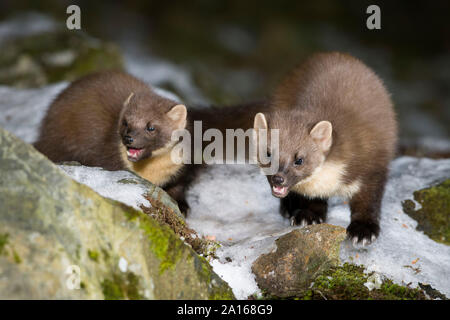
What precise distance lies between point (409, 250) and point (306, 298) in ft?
4.16

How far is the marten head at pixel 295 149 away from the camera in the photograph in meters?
3.83

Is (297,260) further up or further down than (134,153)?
further down

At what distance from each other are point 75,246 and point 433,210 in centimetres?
318

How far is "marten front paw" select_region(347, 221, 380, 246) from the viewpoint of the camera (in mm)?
3982

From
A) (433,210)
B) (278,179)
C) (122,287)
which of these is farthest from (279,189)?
(122,287)

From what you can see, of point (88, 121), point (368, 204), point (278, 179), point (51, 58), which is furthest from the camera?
point (51, 58)

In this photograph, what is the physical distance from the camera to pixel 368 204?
426 centimetres

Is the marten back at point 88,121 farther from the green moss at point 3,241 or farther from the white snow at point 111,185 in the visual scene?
the green moss at point 3,241

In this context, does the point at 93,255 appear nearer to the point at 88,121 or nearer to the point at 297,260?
the point at 297,260

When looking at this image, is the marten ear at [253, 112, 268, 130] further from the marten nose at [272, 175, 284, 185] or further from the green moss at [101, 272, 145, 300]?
the green moss at [101, 272, 145, 300]

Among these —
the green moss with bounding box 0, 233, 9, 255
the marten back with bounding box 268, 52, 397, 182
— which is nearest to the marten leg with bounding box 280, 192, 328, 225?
the marten back with bounding box 268, 52, 397, 182
